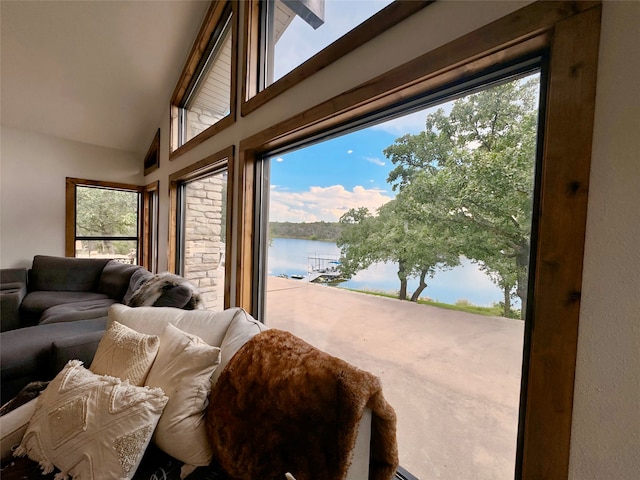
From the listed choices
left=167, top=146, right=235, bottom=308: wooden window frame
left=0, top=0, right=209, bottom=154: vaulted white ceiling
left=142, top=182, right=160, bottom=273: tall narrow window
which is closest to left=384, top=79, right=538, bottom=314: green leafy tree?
left=167, top=146, right=235, bottom=308: wooden window frame

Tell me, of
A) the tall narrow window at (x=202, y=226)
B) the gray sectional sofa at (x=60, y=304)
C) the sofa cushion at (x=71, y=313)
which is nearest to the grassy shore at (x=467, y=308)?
the gray sectional sofa at (x=60, y=304)

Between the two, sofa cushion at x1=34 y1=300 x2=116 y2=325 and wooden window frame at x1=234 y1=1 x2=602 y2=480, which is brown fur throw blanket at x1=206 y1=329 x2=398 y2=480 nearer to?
wooden window frame at x1=234 y1=1 x2=602 y2=480

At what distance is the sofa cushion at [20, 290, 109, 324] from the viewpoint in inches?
104

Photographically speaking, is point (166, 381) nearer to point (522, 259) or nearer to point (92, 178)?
point (522, 259)

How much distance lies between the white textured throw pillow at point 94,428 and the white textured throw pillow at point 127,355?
3.0 inches

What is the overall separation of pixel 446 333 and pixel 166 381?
112 cm

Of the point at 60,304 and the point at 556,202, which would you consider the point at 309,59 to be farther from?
the point at 60,304

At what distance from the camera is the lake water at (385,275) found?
101cm

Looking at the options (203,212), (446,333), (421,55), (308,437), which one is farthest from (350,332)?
(203,212)

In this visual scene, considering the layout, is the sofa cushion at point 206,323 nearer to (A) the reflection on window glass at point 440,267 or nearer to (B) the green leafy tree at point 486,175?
(A) the reflection on window glass at point 440,267

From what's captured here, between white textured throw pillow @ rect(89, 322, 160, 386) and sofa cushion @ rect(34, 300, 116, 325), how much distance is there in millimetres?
1216

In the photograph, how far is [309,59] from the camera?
57.6 inches

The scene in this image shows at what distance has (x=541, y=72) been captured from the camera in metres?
0.82

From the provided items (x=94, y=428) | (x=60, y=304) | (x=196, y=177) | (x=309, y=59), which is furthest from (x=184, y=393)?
(x=60, y=304)
